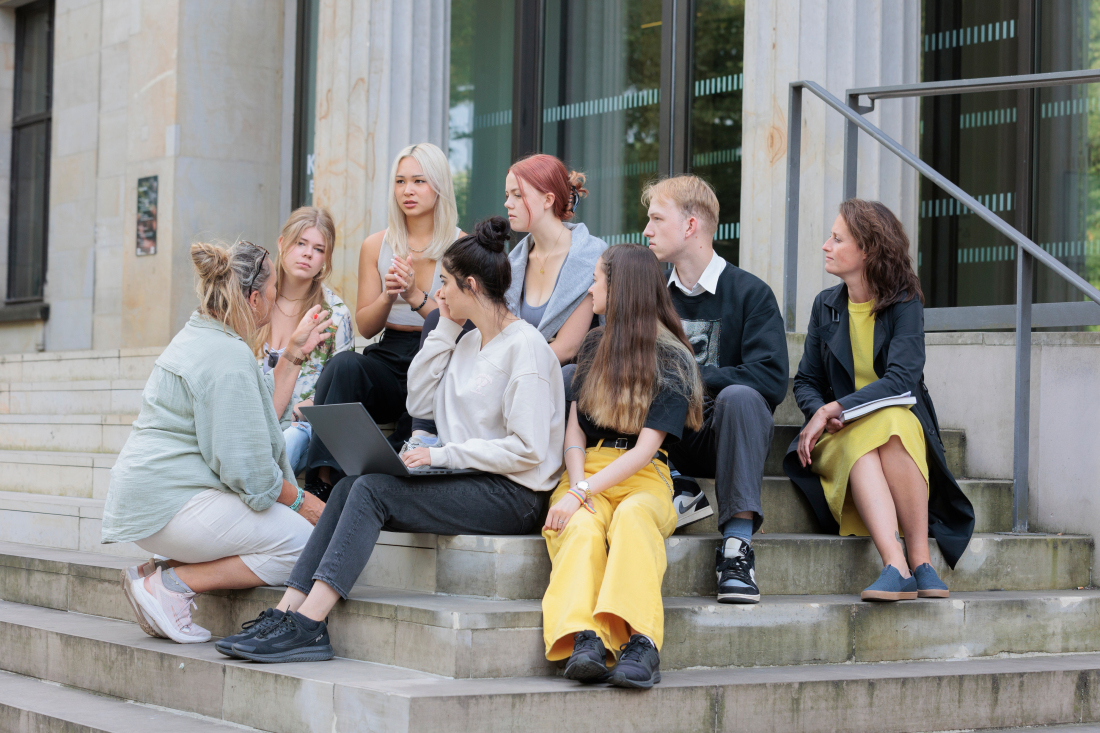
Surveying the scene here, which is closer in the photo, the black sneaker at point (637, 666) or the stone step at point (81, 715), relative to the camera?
the black sneaker at point (637, 666)

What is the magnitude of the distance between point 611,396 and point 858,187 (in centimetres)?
269

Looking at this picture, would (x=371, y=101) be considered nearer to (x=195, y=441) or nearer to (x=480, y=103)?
(x=480, y=103)

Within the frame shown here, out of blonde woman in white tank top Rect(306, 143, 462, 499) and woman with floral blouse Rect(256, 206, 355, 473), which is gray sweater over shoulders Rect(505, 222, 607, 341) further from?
woman with floral blouse Rect(256, 206, 355, 473)

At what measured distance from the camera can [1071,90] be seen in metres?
6.52

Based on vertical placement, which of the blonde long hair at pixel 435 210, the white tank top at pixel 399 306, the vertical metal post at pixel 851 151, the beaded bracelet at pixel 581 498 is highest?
the vertical metal post at pixel 851 151

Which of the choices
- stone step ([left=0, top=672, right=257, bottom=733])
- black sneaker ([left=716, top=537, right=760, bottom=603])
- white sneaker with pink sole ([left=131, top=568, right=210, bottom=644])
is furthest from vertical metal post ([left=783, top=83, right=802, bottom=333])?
stone step ([left=0, top=672, right=257, bottom=733])

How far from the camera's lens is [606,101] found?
782 cm

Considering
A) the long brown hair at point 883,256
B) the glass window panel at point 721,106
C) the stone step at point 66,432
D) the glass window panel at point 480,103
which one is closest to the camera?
the long brown hair at point 883,256

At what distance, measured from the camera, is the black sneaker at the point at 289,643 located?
3459 mm

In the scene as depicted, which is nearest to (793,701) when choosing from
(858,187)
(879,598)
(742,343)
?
(879,598)

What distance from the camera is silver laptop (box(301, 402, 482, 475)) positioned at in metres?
3.59

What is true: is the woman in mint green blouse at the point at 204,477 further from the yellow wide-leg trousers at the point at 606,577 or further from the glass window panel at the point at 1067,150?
the glass window panel at the point at 1067,150

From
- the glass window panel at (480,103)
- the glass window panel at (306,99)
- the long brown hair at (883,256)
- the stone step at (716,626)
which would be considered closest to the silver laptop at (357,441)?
the stone step at (716,626)

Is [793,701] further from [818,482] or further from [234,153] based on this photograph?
[234,153]
